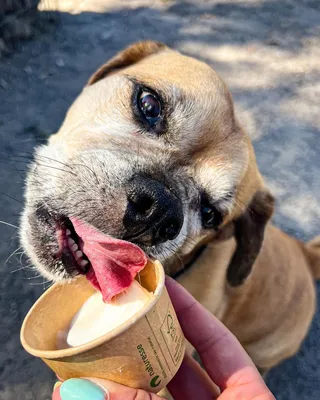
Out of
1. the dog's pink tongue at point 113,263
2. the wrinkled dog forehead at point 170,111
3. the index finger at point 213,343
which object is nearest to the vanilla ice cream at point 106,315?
the dog's pink tongue at point 113,263

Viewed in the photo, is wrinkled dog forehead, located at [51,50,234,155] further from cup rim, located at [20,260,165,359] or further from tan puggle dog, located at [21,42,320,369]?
cup rim, located at [20,260,165,359]

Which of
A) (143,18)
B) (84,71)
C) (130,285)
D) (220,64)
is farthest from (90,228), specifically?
(143,18)

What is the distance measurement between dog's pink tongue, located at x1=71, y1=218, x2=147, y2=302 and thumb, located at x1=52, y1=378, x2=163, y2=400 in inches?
10.3

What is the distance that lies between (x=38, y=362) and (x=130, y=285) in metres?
1.86

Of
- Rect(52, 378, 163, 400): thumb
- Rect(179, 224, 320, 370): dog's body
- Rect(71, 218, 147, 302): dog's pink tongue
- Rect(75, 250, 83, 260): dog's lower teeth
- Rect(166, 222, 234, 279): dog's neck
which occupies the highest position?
Rect(71, 218, 147, 302): dog's pink tongue

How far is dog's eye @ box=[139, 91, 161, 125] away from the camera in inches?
89.5

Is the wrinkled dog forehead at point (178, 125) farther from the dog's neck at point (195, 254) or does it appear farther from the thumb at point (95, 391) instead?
the thumb at point (95, 391)

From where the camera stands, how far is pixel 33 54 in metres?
5.37

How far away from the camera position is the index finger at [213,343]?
1793 mm

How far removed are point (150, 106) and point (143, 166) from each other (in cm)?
44

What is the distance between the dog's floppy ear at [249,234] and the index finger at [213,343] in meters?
0.72

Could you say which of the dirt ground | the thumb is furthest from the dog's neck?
the dirt ground

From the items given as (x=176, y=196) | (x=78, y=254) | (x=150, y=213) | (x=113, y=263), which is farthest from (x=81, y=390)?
(x=176, y=196)

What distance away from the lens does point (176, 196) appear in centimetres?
203
